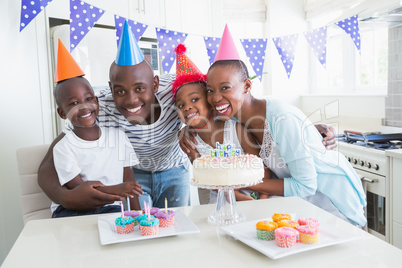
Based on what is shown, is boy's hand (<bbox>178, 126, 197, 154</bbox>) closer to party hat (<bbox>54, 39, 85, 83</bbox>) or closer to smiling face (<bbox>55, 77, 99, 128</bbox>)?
smiling face (<bbox>55, 77, 99, 128</bbox>)

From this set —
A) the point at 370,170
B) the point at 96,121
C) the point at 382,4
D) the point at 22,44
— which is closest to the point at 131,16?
the point at 22,44

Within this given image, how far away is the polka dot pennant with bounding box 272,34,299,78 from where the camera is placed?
2641 millimetres

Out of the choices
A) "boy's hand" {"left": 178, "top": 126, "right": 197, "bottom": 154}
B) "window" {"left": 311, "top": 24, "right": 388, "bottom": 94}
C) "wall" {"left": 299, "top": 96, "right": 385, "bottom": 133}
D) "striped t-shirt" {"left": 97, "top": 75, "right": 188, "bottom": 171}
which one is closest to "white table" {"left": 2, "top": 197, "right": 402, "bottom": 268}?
"boy's hand" {"left": 178, "top": 126, "right": 197, "bottom": 154}

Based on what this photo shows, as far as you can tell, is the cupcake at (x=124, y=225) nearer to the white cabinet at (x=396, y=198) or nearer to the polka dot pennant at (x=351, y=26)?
the white cabinet at (x=396, y=198)

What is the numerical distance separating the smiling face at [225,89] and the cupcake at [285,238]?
24.2 inches

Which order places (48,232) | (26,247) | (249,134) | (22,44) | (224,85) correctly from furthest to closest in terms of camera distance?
(22,44) → (249,134) → (224,85) → (48,232) → (26,247)

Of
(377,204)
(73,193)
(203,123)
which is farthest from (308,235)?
(377,204)

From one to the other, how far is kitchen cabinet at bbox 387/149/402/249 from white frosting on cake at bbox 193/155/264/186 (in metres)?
1.26

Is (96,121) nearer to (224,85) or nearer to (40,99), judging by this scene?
(224,85)

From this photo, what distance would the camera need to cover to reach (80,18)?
1.93 meters

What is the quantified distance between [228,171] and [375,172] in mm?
Answer: 1505

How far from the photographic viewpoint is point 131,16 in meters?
2.97

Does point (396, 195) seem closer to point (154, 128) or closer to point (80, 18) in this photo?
point (154, 128)

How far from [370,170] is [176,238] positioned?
1.67 metres
